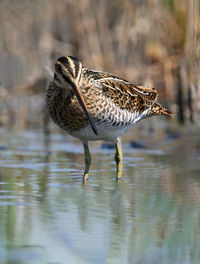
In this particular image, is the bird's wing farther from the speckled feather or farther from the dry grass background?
the dry grass background

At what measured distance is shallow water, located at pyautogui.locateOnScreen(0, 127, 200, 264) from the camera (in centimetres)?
314

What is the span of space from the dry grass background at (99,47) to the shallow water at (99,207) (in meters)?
1.93

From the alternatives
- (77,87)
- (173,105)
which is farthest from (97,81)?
(173,105)

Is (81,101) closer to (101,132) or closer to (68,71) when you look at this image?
(68,71)

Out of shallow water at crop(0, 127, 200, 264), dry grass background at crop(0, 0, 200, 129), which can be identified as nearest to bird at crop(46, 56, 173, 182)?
shallow water at crop(0, 127, 200, 264)

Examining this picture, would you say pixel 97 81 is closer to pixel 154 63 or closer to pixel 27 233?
pixel 27 233

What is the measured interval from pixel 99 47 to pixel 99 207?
5.78m

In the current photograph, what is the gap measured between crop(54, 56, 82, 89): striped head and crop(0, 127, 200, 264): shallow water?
0.83 m

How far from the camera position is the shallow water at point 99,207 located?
10.3ft

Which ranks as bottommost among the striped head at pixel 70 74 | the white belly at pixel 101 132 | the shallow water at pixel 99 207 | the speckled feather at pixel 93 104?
the shallow water at pixel 99 207

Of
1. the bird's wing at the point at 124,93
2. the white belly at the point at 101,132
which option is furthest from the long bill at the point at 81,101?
the bird's wing at the point at 124,93

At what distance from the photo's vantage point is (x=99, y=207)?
4160mm

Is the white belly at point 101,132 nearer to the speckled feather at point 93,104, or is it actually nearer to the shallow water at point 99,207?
the speckled feather at point 93,104

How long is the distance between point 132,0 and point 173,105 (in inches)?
73.1
